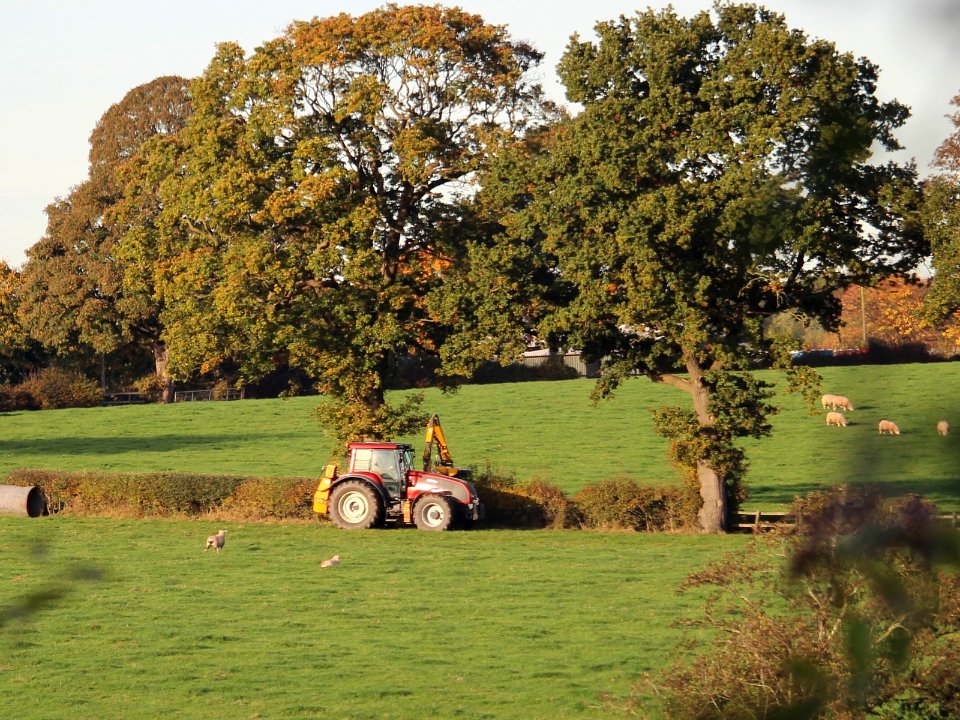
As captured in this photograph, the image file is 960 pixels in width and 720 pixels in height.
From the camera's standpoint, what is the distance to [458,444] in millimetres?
55375

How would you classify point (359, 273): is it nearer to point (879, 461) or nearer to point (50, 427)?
point (879, 461)

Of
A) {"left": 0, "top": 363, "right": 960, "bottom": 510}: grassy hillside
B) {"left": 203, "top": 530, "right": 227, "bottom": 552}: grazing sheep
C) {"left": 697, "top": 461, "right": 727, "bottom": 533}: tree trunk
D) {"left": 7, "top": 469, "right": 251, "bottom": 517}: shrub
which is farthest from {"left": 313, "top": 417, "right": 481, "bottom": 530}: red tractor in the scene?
{"left": 697, "top": 461, "right": 727, "bottom": 533}: tree trunk

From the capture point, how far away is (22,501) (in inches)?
97.4

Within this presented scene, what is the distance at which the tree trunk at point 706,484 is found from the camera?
2978cm

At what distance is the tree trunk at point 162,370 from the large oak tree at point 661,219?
140ft

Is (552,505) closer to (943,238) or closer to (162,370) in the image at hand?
(943,238)

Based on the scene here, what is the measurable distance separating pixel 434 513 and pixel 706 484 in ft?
22.0

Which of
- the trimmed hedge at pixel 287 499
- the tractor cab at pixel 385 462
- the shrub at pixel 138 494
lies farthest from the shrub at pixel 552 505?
the shrub at pixel 138 494

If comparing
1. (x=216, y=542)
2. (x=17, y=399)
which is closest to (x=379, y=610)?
(x=216, y=542)

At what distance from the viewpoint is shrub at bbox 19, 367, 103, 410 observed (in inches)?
3012

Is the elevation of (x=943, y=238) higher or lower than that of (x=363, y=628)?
higher

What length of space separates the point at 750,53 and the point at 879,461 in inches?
1115

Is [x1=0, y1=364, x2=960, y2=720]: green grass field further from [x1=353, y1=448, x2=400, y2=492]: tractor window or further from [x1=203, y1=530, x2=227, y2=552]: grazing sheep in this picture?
[x1=353, y1=448, x2=400, y2=492]: tractor window

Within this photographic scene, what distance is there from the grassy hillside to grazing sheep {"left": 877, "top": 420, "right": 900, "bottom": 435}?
938 inches
